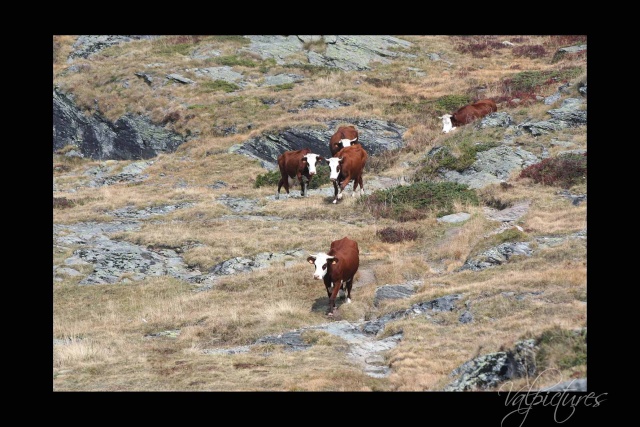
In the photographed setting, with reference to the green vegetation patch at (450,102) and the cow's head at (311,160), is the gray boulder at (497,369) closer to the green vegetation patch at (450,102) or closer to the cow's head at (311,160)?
the cow's head at (311,160)

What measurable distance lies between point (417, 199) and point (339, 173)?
3.78m

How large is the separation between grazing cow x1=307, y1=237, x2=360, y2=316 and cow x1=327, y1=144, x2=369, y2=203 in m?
10.3

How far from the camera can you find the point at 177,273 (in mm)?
21844

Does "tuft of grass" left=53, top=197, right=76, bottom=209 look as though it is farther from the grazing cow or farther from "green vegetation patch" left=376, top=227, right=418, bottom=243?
the grazing cow

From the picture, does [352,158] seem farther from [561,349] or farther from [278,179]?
[561,349]

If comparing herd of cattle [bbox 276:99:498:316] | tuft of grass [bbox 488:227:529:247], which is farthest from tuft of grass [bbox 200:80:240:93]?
tuft of grass [bbox 488:227:529:247]

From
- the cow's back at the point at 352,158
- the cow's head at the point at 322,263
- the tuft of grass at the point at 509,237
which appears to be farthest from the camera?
the cow's back at the point at 352,158

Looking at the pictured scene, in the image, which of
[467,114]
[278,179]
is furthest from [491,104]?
[278,179]

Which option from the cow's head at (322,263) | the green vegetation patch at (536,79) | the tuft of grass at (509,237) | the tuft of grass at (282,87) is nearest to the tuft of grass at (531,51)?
the green vegetation patch at (536,79)

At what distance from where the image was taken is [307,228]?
83.1ft

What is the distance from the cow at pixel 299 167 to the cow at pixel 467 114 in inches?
372

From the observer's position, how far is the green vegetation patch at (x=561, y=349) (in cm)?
1021

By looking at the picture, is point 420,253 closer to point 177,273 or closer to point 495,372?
point 177,273

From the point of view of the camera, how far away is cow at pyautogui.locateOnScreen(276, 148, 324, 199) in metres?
30.4
